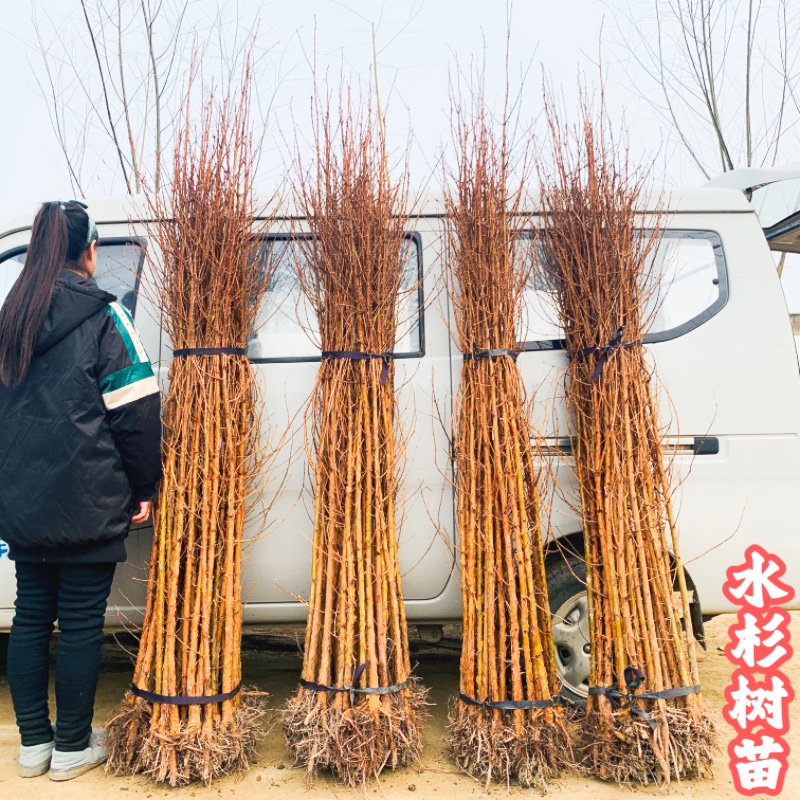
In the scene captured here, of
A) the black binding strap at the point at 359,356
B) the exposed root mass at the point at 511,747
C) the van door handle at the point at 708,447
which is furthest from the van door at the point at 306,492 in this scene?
the van door handle at the point at 708,447

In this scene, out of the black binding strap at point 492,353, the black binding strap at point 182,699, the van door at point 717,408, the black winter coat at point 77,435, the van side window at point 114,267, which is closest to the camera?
the black winter coat at point 77,435

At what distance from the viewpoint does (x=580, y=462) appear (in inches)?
109

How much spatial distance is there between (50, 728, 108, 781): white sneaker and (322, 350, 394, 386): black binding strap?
5.39ft

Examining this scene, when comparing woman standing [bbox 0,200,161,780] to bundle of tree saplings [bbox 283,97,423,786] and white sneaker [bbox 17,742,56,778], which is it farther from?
bundle of tree saplings [bbox 283,97,423,786]

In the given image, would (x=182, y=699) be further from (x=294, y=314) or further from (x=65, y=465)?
(x=294, y=314)

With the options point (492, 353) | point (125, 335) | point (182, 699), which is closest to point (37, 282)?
point (125, 335)

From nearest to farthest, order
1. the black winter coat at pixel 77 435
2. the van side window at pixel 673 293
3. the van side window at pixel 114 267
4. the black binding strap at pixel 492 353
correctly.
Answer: the black winter coat at pixel 77 435
the black binding strap at pixel 492 353
the van side window at pixel 673 293
the van side window at pixel 114 267

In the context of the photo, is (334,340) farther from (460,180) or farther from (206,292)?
(460,180)

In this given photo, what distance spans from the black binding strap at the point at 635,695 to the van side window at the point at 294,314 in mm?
1427

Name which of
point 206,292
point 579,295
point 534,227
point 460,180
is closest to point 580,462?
point 579,295

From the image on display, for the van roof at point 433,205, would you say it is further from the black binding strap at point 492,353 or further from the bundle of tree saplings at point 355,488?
the black binding strap at point 492,353

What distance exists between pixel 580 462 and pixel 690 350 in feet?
2.14

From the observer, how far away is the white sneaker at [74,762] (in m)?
2.47

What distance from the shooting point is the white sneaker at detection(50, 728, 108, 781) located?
8.11ft
